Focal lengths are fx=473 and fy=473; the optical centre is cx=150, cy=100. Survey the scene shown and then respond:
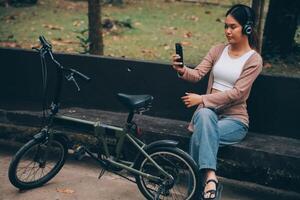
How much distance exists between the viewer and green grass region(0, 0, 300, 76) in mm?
8297

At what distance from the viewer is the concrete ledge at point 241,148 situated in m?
4.45

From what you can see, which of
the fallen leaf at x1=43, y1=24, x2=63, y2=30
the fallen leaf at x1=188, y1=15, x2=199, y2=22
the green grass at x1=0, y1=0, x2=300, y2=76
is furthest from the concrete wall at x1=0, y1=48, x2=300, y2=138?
the fallen leaf at x1=188, y1=15, x2=199, y2=22

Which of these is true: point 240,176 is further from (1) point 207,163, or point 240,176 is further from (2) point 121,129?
(2) point 121,129

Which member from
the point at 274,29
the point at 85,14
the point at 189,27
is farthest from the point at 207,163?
the point at 85,14

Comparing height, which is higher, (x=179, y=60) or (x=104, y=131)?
(x=179, y=60)

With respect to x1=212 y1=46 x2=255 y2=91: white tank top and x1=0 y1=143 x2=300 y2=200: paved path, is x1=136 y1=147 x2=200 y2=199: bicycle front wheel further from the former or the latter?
x1=212 y1=46 x2=255 y2=91: white tank top

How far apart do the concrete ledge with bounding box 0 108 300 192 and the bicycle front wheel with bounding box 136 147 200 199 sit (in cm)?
43

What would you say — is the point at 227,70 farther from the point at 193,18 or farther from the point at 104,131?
the point at 193,18

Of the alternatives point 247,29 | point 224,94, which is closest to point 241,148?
point 224,94

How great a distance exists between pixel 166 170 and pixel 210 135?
557 millimetres

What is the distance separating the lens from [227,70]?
4504 mm

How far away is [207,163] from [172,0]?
31.9ft

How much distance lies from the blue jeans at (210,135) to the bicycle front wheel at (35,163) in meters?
1.44

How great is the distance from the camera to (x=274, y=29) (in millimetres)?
7199
